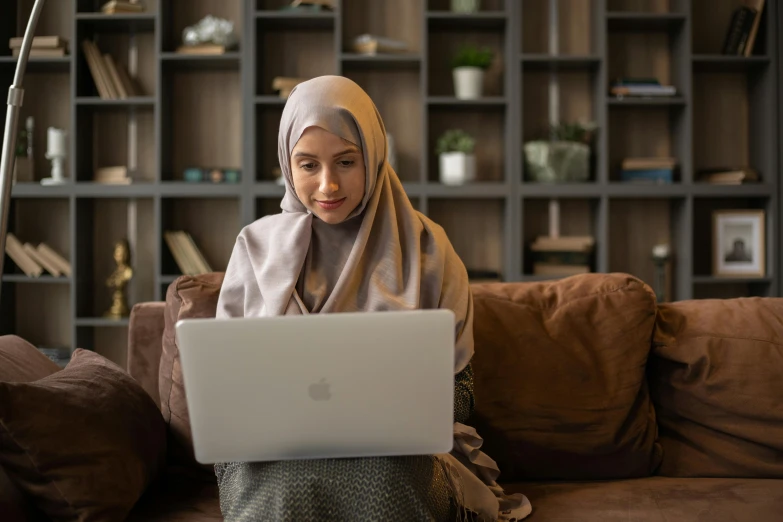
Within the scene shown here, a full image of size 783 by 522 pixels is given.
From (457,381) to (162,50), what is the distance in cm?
269

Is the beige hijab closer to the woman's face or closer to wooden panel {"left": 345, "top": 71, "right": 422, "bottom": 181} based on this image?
the woman's face

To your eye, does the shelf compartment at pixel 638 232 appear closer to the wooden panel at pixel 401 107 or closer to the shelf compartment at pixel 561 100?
the shelf compartment at pixel 561 100

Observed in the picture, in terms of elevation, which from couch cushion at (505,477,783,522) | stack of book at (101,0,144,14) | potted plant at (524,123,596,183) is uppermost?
stack of book at (101,0,144,14)

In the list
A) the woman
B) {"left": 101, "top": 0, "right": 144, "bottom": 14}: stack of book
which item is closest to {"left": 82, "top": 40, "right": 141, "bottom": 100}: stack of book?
{"left": 101, "top": 0, "right": 144, "bottom": 14}: stack of book

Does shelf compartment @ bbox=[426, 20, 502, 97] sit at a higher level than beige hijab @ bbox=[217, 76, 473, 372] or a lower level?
higher

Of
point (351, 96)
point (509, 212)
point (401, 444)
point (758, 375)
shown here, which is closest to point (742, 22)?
point (509, 212)

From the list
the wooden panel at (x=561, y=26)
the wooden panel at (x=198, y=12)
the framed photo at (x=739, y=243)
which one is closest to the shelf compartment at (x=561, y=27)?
the wooden panel at (x=561, y=26)

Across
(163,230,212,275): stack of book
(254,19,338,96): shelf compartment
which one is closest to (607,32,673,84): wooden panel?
(254,19,338,96): shelf compartment

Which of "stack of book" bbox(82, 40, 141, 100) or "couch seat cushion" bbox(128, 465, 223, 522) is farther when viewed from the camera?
"stack of book" bbox(82, 40, 141, 100)

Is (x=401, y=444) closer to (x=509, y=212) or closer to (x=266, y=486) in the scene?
(x=266, y=486)

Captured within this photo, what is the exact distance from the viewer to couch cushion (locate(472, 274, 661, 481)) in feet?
5.65

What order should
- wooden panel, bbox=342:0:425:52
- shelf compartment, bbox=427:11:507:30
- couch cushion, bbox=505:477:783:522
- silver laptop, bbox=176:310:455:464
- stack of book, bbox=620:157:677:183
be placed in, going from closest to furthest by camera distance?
silver laptop, bbox=176:310:455:464, couch cushion, bbox=505:477:783:522, shelf compartment, bbox=427:11:507:30, stack of book, bbox=620:157:677:183, wooden panel, bbox=342:0:425:52

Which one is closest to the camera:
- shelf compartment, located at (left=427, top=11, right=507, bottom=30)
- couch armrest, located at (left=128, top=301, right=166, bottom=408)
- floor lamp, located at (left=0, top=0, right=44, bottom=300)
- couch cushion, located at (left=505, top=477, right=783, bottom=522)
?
couch cushion, located at (left=505, top=477, right=783, bottom=522)

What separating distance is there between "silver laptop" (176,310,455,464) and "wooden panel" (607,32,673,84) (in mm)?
3123
